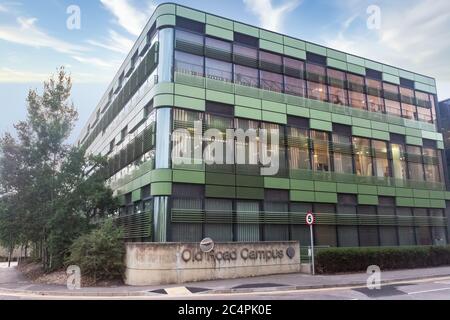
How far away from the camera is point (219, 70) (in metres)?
24.3

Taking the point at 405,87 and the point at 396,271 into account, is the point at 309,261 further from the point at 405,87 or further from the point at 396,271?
the point at 405,87

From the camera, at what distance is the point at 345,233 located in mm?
26188

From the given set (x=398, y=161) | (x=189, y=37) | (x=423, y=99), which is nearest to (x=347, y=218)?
(x=398, y=161)

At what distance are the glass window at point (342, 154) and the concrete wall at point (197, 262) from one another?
9.90 meters

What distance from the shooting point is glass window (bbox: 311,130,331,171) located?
26616 mm

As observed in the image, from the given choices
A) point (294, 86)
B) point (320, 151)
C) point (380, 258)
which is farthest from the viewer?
point (294, 86)

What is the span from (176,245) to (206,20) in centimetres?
1450

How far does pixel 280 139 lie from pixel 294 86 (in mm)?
4593

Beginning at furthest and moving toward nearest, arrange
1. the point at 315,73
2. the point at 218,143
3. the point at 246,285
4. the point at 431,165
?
the point at 431,165, the point at 315,73, the point at 218,143, the point at 246,285

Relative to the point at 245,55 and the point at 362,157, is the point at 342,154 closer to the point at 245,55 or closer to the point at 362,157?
the point at 362,157

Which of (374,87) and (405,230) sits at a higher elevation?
(374,87)

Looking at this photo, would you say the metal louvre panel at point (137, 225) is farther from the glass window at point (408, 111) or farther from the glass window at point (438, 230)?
the glass window at point (408, 111)

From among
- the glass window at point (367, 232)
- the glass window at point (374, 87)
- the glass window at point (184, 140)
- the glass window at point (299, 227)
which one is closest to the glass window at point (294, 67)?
the glass window at point (374, 87)
